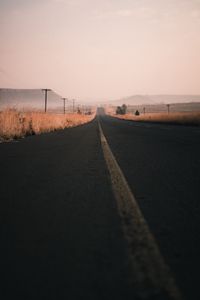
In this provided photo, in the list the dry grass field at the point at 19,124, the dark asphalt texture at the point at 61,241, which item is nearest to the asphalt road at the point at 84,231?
the dark asphalt texture at the point at 61,241

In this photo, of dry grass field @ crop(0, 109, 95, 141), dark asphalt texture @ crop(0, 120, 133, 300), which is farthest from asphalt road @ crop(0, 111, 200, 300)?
dry grass field @ crop(0, 109, 95, 141)

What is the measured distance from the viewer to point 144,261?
6.90 feet

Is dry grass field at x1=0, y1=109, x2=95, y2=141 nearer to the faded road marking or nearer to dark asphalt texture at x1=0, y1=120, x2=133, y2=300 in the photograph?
dark asphalt texture at x1=0, y1=120, x2=133, y2=300

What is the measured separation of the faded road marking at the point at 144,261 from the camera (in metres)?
1.70

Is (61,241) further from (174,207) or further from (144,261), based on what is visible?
(174,207)

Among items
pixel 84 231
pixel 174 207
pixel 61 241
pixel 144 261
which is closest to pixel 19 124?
pixel 174 207

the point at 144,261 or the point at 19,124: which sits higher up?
the point at 19,124

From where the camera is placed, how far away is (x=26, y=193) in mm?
4359

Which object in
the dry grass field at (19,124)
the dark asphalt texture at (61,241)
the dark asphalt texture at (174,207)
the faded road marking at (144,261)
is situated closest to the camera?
the faded road marking at (144,261)

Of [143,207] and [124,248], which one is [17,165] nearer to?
[143,207]

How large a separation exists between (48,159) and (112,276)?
6.03m

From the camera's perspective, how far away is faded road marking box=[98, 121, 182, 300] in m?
1.70

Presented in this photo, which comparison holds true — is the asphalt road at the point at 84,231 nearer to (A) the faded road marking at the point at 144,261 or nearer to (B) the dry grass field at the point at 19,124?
(A) the faded road marking at the point at 144,261

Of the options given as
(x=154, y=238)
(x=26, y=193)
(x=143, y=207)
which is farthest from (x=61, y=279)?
(x=26, y=193)
